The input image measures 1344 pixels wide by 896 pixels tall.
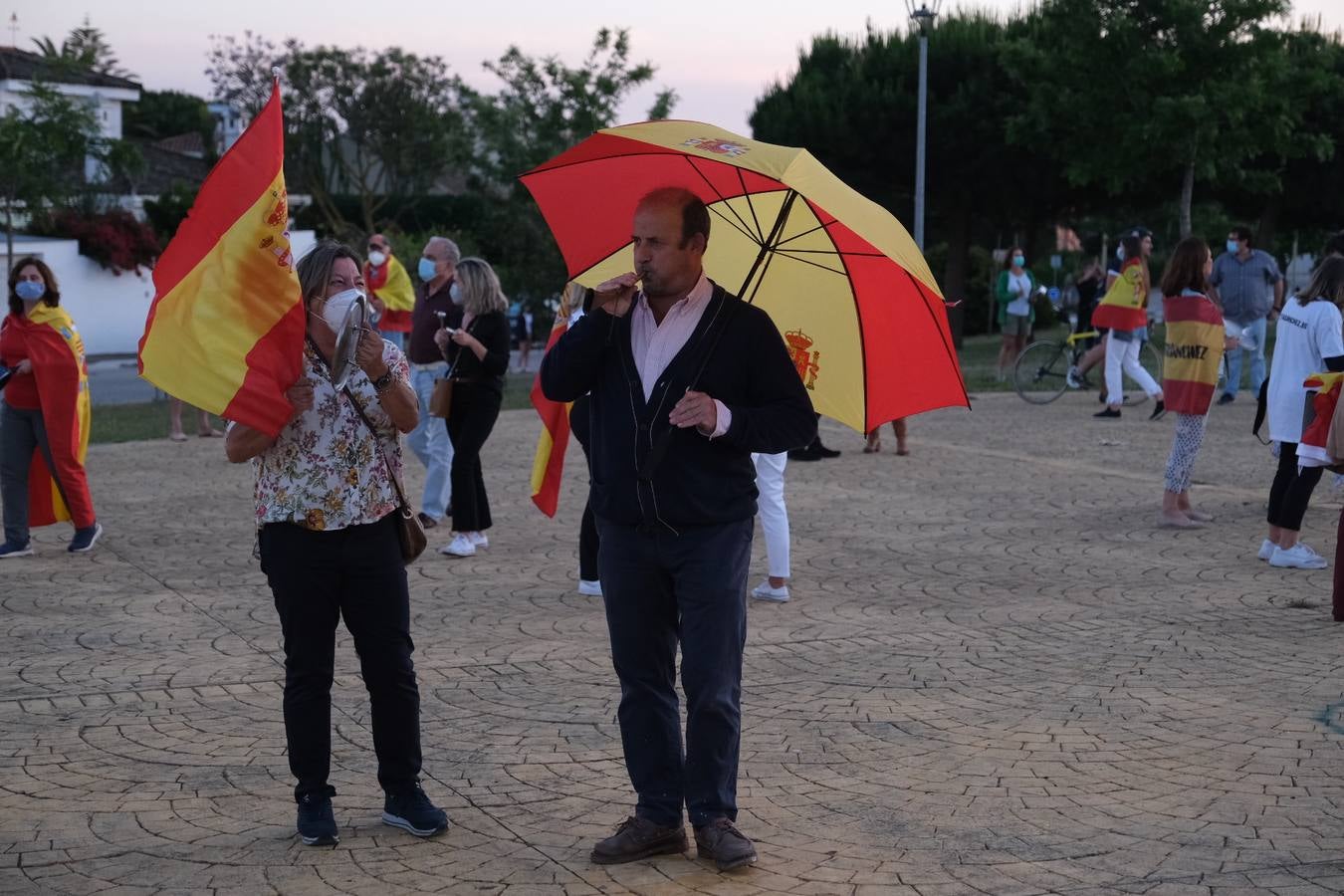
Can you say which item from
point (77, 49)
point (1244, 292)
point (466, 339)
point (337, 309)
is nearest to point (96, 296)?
point (77, 49)

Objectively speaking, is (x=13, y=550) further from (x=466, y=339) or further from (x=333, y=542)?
(x=333, y=542)

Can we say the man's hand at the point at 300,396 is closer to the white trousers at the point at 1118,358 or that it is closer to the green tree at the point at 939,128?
the white trousers at the point at 1118,358

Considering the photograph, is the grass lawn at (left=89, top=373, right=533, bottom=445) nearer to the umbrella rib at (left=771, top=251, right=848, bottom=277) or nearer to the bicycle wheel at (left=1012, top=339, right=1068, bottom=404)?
the bicycle wheel at (left=1012, top=339, right=1068, bottom=404)

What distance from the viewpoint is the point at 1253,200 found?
36.6 metres

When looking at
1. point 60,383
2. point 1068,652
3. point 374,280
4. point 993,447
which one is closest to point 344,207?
point 374,280

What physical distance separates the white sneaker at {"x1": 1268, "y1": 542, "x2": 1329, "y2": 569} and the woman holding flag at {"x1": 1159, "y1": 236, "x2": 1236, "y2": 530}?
50.8 inches

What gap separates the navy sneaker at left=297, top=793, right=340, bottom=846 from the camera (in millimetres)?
4602

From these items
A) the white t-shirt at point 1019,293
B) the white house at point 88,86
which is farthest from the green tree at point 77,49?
the white t-shirt at point 1019,293

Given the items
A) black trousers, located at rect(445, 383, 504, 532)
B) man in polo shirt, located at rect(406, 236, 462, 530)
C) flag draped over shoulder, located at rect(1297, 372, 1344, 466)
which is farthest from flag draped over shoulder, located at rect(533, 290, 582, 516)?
flag draped over shoulder, located at rect(1297, 372, 1344, 466)

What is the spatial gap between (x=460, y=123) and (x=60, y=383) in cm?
4162

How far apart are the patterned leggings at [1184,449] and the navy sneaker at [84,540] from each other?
7.22 meters

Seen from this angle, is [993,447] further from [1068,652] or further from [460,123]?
[460,123]

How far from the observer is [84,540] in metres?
10.1

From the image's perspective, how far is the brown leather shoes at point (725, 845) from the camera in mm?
4371
